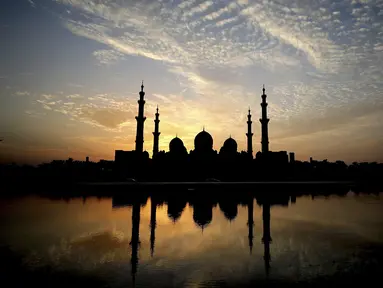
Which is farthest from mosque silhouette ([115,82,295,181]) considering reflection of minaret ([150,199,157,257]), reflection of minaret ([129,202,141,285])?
reflection of minaret ([129,202,141,285])

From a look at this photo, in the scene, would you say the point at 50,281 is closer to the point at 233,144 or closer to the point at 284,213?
the point at 284,213

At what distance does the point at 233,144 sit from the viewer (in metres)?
68.8

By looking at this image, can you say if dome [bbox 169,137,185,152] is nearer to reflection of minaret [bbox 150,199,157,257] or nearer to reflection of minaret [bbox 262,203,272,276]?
reflection of minaret [bbox 150,199,157,257]

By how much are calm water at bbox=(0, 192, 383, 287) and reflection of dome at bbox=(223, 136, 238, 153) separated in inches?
2108

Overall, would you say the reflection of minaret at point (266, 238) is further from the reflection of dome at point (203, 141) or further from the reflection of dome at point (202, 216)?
the reflection of dome at point (203, 141)

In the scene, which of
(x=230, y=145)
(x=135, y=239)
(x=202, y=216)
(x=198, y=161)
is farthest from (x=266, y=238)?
(x=230, y=145)

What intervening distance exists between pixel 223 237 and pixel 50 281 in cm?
553

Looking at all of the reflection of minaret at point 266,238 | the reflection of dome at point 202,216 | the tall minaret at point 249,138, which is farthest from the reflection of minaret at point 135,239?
the tall minaret at point 249,138

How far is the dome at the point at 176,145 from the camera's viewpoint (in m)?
65.9

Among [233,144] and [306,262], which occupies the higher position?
[233,144]

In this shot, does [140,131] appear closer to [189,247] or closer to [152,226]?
[152,226]

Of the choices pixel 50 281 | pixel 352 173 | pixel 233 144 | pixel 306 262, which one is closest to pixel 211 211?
pixel 306 262

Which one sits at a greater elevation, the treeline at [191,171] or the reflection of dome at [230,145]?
the reflection of dome at [230,145]

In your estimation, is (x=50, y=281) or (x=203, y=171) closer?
(x=50, y=281)
